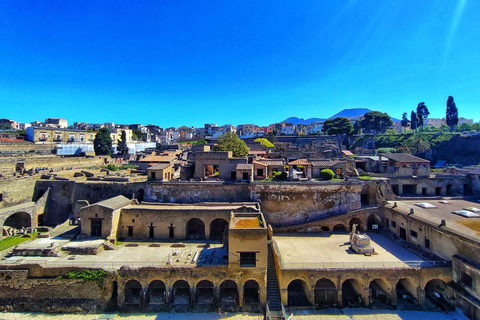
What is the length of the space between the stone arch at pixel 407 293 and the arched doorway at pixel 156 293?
18606mm

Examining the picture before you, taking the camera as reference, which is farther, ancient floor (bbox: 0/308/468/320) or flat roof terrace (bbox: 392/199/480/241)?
flat roof terrace (bbox: 392/199/480/241)

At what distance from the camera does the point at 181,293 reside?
1950 centimetres

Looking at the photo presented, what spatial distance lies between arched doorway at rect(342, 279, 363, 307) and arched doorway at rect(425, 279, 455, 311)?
194 inches

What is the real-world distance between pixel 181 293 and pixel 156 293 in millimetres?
2107

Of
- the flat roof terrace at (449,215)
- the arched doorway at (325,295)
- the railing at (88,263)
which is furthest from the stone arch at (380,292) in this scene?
the railing at (88,263)

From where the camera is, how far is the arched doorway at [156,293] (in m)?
18.6

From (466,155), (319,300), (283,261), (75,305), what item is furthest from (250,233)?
(466,155)

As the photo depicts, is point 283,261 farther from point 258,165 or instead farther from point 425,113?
point 425,113

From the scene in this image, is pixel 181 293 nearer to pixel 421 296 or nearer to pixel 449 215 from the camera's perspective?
pixel 421 296

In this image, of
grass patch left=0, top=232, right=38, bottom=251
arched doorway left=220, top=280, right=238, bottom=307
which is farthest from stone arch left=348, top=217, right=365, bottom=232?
grass patch left=0, top=232, right=38, bottom=251

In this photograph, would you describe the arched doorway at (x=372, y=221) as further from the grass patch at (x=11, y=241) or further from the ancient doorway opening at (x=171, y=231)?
the grass patch at (x=11, y=241)

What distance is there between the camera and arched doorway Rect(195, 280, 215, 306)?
18.5 metres

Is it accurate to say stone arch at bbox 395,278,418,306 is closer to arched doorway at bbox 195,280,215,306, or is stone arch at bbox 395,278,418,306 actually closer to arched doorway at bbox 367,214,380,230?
arched doorway at bbox 367,214,380,230

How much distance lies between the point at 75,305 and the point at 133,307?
4136 mm
